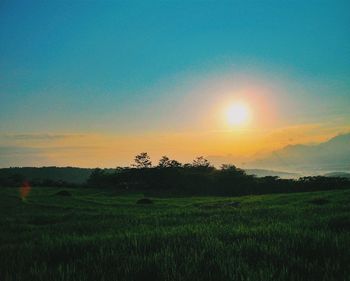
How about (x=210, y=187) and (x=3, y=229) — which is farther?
(x=210, y=187)

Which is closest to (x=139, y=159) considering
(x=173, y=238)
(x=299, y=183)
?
(x=299, y=183)

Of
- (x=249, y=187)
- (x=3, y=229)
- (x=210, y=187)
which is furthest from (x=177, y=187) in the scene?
(x=3, y=229)

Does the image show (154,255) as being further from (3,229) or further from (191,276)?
(3,229)

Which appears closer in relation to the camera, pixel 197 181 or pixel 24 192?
pixel 24 192

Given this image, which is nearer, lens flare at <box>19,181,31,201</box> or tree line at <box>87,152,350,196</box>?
lens flare at <box>19,181,31,201</box>

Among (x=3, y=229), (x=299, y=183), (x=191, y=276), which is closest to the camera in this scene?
(x=191, y=276)

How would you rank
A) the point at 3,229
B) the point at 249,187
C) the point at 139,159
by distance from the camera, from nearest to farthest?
the point at 3,229
the point at 249,187
the point at 139,159

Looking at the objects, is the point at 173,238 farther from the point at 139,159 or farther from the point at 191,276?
the point at 139,159

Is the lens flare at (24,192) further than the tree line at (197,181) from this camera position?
No

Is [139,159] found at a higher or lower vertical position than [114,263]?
higher

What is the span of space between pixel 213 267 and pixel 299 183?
229 ft

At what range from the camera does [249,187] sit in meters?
77.6

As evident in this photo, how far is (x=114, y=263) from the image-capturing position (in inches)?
215

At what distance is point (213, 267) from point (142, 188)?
85.4m
